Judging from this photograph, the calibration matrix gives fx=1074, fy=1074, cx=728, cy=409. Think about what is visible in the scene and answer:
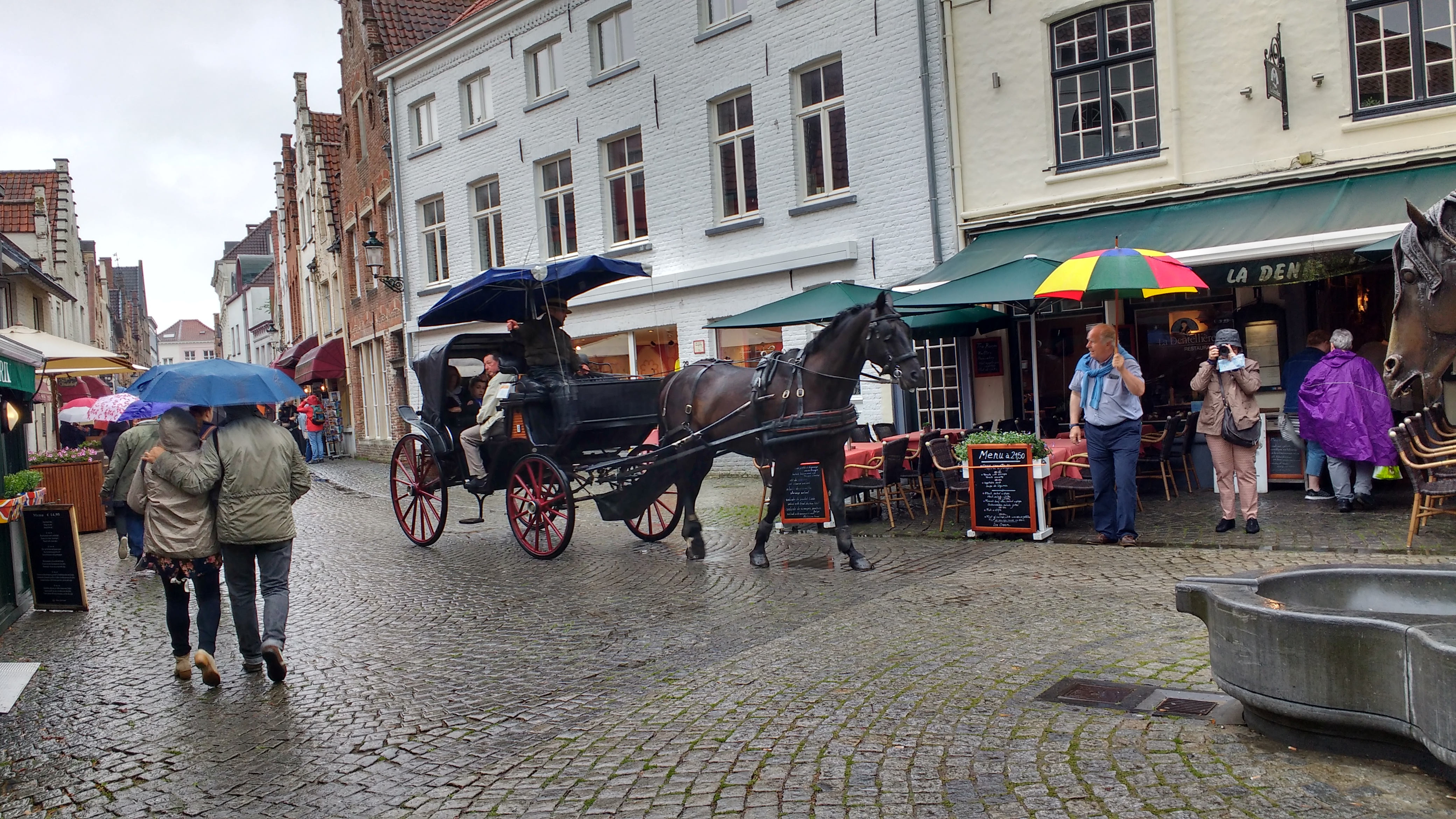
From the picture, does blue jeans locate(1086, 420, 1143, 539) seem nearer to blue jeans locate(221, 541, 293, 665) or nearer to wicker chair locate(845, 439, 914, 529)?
wicker chair locate(845, 439, 914, 529)

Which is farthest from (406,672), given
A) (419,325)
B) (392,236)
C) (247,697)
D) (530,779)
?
(392,236)

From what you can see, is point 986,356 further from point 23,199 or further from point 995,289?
point 23,199

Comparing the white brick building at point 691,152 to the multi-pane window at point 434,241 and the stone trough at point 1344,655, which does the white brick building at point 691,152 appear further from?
the stone trough at point 1344,655

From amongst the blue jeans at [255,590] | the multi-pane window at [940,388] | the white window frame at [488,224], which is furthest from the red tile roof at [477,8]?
the blue jeans at [255,590]

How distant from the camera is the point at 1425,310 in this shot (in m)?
2.56

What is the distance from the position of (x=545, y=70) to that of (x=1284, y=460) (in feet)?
46.8

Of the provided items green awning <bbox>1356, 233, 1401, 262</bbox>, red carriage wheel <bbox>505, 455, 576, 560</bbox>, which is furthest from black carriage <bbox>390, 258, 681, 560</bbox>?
green awning <bbox>1356, 233, 1401, 262</bbox>

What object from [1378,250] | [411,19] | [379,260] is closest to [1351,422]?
[1378,250]

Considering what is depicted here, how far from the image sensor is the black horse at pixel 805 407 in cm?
801

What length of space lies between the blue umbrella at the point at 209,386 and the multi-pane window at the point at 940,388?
9.46 metres

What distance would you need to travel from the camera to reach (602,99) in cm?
1822

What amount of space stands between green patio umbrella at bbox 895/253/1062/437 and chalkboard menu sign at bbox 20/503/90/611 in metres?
7.09

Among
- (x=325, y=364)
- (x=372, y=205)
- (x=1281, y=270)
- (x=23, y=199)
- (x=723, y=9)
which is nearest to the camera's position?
(x=1281, y=270)

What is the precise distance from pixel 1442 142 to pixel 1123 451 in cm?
496
